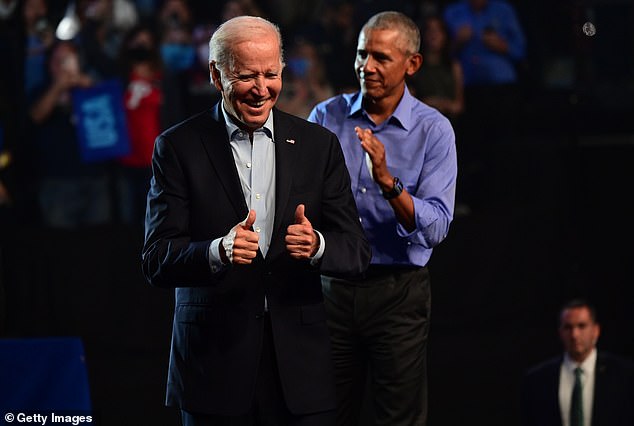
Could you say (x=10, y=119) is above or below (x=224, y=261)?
above

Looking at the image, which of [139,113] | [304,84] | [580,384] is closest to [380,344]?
[580,384]

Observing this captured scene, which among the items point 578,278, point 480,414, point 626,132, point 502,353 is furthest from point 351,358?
point 626,132

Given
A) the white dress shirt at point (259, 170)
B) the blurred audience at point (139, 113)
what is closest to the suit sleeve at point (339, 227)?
the white dress shirt at point (259, 170)

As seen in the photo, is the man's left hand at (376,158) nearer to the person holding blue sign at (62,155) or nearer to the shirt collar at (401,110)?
the shirt collar at (401,110)

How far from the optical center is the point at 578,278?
242 inches

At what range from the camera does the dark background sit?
586 cm

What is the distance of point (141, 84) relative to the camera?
6.53 meters

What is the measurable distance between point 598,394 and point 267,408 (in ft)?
9.68

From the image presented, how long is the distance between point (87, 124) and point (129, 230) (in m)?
0.83

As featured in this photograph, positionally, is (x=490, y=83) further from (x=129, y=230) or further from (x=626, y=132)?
(x=129, y=230)

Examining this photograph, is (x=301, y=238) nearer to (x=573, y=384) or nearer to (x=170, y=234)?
(x=170, y=234)

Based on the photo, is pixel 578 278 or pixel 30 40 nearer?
pixel 578 278

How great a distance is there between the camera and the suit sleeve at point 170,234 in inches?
97.8

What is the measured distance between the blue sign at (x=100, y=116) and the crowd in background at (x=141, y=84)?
0.06 meters
